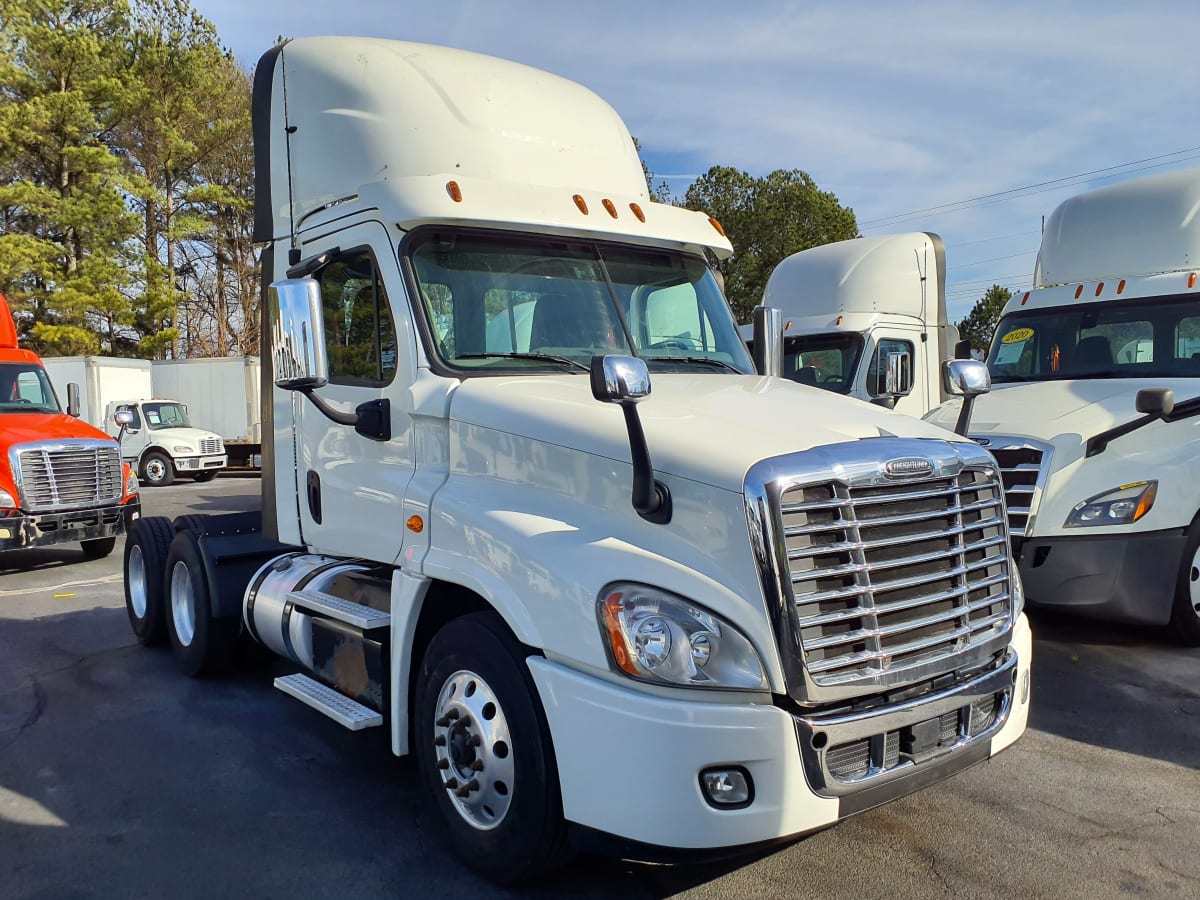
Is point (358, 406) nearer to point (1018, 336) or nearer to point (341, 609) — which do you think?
point (341, 609)

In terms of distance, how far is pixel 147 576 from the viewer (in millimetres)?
6727

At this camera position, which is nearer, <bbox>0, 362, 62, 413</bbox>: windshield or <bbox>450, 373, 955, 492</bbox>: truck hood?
<bbox>450, 373, 955, 492</bbox>: truck hood

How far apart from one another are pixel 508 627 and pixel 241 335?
1475 inches

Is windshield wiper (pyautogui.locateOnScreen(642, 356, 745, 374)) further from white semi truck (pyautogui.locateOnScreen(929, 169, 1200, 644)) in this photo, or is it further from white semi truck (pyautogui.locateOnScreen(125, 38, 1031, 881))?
white semi truck (pyautogui.locateOnScreen(929, 169, 1200, 644))

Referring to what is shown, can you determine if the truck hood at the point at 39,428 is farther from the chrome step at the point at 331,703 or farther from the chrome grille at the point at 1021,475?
the chrome grille at the point at 1021,475

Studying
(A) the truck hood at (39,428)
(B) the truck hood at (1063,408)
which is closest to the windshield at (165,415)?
(A) the truck hood at (39,428)

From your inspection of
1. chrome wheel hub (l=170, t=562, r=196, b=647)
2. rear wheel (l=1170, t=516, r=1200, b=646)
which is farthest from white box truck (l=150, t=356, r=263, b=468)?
rear wheel (l=1170, t=516, r=1200, b=646)

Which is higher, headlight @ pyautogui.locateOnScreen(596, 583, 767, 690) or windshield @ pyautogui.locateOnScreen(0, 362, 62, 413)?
windshield @ pyautogui.locateOnScreen(0, 362, 62, 413)

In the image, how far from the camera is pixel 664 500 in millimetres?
3092

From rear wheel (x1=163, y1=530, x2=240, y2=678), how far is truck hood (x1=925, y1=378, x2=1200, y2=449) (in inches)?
205

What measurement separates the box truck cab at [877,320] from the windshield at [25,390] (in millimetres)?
8936

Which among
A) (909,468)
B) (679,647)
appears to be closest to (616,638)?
(679,647)

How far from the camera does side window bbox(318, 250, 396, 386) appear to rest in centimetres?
418

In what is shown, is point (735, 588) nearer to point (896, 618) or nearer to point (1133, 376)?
point (896, 618)
